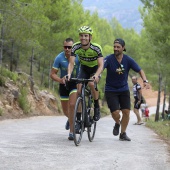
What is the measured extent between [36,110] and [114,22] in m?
57.1

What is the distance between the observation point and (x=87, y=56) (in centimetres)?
691

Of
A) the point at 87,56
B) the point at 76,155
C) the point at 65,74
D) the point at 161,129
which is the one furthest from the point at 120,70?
the point at 161,129

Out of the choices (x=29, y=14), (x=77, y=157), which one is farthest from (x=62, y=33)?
(x=77, y=157)

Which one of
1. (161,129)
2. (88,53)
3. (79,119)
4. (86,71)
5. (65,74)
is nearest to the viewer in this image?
(79,119)

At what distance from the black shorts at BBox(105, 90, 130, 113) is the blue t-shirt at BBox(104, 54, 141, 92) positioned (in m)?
0.08

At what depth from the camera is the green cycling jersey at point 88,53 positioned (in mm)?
6828

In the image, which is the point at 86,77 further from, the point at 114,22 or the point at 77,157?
the point at 114,22

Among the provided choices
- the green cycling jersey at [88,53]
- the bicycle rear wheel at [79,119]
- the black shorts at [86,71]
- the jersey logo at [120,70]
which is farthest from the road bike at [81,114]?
the jersey logo at [120,70]

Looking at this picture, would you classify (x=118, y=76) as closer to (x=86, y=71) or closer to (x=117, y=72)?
(x=117, y=72)

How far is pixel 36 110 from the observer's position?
19062 millimetres

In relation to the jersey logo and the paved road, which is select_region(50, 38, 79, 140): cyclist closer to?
the paved road

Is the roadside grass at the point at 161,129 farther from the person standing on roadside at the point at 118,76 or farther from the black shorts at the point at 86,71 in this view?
the black shorts at the point at 86,71

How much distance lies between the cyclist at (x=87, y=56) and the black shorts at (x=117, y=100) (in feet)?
1.42

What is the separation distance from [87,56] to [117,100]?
116 centimetres
